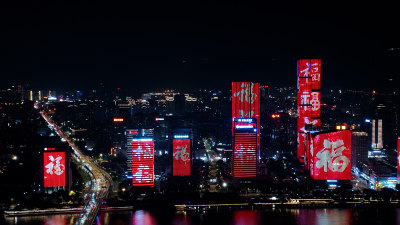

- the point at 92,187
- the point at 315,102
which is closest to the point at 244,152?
the point at 315,102

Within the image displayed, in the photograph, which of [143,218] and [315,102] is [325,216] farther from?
[315,102]

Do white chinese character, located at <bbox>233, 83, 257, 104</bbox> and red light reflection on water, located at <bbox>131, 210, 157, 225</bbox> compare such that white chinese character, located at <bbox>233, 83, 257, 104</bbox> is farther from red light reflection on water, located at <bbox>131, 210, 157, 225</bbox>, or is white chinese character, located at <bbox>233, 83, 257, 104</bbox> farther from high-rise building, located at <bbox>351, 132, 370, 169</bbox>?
red light reflection on water, located at <bbox>131, 210, 157, 225</bbox>

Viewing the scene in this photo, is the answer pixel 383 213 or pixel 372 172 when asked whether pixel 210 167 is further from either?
pixel 383 213

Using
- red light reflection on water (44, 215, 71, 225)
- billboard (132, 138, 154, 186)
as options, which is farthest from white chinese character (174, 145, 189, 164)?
red light reflection on water (44, 215, 71, 225)

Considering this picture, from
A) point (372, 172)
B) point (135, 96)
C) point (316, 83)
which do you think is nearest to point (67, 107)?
point (135, 96)

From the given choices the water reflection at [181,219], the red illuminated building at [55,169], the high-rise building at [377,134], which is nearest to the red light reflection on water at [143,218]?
the water reflection at [181,219]

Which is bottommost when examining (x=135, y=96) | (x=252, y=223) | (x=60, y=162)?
(x=252, y=223)
